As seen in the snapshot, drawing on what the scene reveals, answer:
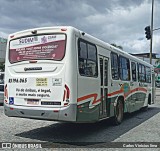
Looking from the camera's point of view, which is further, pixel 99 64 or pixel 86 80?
pixel 99 64

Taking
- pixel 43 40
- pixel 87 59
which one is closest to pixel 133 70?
pixel 87 59

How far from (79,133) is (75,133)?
0.13m

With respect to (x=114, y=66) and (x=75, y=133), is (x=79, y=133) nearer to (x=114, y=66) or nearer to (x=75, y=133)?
(x=75, y=133)

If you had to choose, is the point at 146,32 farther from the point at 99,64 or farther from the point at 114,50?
the point at 99,64

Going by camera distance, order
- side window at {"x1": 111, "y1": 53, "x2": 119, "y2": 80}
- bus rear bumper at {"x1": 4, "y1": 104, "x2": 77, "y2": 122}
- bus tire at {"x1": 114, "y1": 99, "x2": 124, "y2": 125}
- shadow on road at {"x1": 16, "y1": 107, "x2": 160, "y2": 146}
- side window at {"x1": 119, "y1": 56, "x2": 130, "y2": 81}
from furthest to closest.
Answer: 1. side window at {"x1": 119, "y1": 56, "x2": 130, "y2": 81}
2. bus tire at {"x1": 114, "y1": 99, "x2": 124, "y2": 125}
3. side window at {"x1": 111, "y1": 53, "x2": 119, "y2": 80}
4. shadow on road at {"x1": 16, "y1": 107, "x2": 160, "y2": 146}
5. bus rear bumper at {"x1": 4, "y1": 104, "x2": 77, "y2": 122}

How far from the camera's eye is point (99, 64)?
28.4 ft

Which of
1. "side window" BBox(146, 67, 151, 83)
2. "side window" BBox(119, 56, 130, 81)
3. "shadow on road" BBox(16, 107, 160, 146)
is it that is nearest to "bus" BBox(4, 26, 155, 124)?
"shadow on road" BBox(16, 107, 160, 146)

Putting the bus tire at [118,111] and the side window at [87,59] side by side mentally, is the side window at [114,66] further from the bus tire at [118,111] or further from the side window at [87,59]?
the side window at [87,59]

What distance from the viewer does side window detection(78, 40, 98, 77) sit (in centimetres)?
760

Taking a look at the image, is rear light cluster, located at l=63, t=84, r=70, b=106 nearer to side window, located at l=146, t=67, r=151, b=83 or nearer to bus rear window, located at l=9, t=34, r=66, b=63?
bus rear window, located at l=9, t=34, r=66, b=63

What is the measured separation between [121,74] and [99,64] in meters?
2.53

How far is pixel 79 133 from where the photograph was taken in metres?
8.80

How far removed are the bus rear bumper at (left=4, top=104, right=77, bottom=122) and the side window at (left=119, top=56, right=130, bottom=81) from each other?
4352mm

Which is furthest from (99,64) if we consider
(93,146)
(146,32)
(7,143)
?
(146,32)
